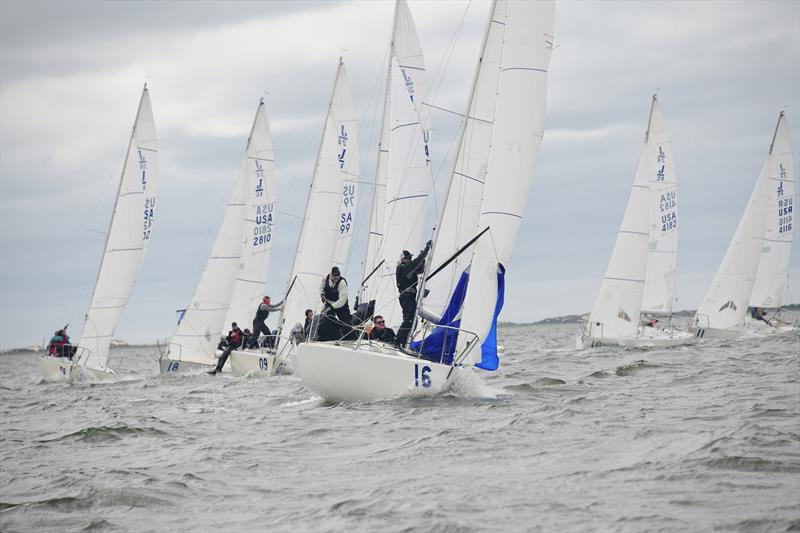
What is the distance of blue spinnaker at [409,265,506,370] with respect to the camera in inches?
602

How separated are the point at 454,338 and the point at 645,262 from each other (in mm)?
19739

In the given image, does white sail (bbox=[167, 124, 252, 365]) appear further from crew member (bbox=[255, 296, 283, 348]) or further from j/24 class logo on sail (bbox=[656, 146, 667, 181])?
j/24 class logo on sail (bbox=[656, 146, 667, 181])

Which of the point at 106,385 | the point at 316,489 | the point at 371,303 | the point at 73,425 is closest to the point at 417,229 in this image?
the point at 371,303

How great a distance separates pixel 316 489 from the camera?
9320mm

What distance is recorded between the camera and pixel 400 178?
22.3m

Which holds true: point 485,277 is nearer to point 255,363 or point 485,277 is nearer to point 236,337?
point 255,363

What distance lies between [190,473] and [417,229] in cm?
1245

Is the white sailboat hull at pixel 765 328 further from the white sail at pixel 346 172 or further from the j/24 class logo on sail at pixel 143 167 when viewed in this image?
the j/24 class logo on sail at pixel 143 167

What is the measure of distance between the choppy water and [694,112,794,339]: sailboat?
21681 mm

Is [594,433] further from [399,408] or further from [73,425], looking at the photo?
[73,425]

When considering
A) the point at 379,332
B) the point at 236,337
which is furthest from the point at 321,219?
the point at 379,332

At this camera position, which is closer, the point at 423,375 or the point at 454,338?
the point at 423,375

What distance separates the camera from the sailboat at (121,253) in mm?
30406

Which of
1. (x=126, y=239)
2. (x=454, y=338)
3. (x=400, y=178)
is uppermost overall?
(x=400, y=178)
